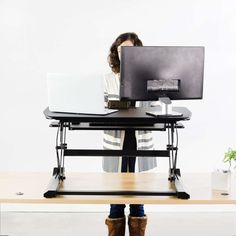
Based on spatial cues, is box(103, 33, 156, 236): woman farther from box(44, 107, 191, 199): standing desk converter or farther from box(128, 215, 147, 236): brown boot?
box(44, 107, 191, 199): standing desk converter

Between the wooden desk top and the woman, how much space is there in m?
0.49

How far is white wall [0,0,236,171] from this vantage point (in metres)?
5.21

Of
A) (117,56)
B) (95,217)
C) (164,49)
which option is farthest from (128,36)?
(95,217)

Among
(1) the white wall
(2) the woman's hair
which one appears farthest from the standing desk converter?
(1) the white wall

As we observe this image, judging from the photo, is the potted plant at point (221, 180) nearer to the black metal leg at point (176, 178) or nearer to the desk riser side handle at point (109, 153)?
the black metal leg at point (176, 178)

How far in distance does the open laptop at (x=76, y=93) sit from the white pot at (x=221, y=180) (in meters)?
0.65

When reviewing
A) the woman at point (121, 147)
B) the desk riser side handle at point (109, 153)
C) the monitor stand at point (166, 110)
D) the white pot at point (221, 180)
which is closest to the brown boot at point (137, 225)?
the woman at point (121, 147)

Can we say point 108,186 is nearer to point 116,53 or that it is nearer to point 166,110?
point 166,110

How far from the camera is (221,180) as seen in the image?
10.3ft

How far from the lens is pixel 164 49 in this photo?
3184 millimetres

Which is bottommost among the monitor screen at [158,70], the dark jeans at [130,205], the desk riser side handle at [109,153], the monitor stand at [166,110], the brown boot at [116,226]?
the brown boot at [116,226]

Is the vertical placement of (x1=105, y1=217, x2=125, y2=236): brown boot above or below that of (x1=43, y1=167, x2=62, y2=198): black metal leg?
Answer: below

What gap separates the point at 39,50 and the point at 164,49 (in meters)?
2.27

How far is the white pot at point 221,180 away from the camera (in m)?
3.14
